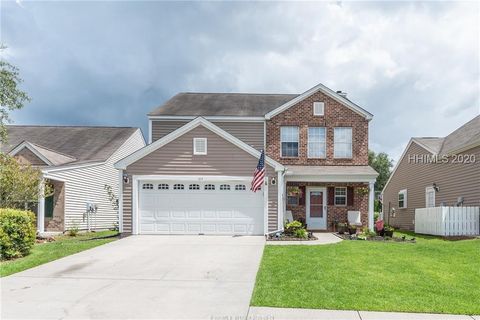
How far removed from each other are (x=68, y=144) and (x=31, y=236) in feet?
44.0

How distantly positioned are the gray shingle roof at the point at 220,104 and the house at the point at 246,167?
0.05m

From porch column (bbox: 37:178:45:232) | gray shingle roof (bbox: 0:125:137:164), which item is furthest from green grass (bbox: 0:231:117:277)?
gray shingle roof (bbox: 0:125:137:164)

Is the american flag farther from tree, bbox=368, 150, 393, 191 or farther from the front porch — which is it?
tree, bbox=368, 150, 393, 191

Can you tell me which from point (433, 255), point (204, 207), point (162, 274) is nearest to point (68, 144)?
point (204, 207)

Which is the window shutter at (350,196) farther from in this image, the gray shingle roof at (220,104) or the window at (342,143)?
the gray shingle roof at (220,104)

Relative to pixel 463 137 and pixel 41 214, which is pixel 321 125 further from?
pixel 41 214

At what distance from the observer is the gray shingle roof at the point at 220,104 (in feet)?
67.1

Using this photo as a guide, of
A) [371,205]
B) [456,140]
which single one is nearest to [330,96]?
[371,205]

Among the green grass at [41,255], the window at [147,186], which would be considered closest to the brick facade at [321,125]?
the window at [147,186]

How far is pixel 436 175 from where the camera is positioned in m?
20.3

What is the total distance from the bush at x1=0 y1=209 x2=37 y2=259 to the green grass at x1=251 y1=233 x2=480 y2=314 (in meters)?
6.78

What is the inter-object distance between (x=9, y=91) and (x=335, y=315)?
1414cm

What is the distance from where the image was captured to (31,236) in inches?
452

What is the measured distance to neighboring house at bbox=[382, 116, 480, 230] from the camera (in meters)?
17.0
